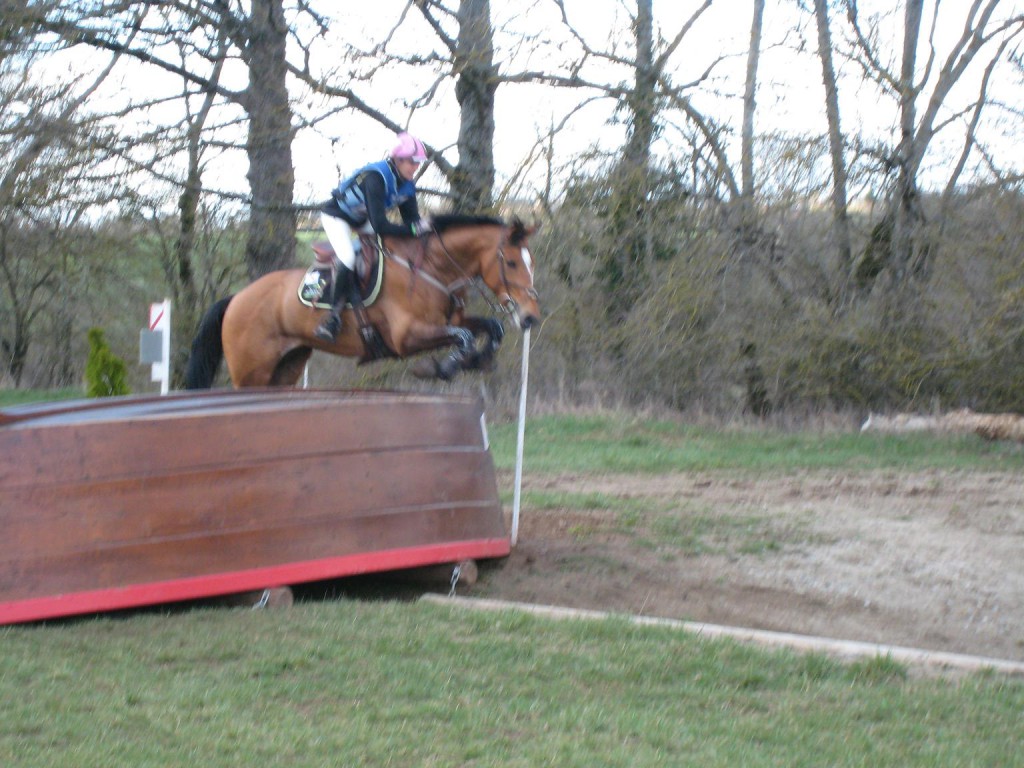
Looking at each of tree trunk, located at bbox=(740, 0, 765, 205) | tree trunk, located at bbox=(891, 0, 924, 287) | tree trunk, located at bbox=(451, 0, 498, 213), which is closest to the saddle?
tree trunk, located at bbox=(451, 0, 498, 213)

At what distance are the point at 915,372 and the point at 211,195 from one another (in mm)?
10392

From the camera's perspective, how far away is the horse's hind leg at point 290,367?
9.64 metres

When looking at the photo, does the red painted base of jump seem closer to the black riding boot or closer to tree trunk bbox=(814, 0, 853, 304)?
the black riding boot

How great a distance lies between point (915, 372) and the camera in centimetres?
1448

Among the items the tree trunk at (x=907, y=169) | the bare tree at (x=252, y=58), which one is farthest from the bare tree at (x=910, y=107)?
the bare tree at (x=252, y=58)

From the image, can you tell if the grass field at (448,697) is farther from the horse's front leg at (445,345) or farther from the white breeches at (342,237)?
the white breeches at (342,237)

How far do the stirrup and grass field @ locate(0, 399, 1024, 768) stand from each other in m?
3.15

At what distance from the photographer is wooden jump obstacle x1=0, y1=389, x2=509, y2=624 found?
565cm

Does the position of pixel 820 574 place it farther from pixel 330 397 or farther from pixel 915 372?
pixel 915 372

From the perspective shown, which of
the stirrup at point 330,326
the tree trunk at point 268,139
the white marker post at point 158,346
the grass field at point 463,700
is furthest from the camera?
the tree trunk at point 268,139

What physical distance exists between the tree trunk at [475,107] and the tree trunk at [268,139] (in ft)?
8.17

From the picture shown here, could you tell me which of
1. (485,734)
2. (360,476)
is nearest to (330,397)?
(360,476)

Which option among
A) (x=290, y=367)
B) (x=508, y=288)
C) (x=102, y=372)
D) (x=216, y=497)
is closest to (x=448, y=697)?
(x=216, y=497)

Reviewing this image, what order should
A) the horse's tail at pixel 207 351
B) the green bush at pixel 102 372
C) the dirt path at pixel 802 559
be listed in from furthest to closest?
the green bush at pixel 102 372, the horse's tail at pixel 207 351, the dirt path at pixel 802 559
